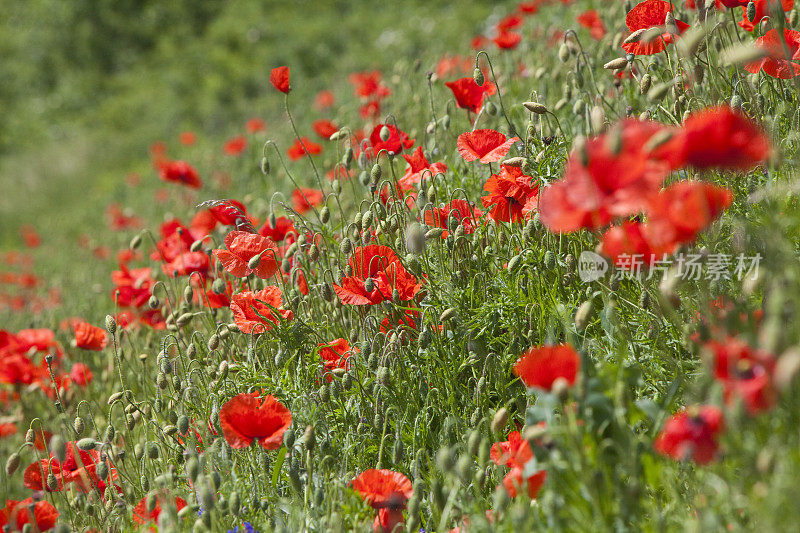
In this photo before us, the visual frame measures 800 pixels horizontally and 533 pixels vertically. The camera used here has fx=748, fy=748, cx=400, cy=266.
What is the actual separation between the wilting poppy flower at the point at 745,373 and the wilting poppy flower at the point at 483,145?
1.24 meters

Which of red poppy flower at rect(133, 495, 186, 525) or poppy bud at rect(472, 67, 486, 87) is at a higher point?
poppy bud at rect(472, 67, 486, 87)

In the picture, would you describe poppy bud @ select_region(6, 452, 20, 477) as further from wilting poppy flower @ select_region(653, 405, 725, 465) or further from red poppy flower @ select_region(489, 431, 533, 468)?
wilting poppy flower @ select_region(653, 405, 725, 465)

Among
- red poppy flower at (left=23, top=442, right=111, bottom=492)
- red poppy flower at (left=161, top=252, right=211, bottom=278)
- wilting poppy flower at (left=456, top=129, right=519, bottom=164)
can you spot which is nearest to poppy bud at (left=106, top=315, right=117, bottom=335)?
red poppy flower at (left=23, top=442, right=111, bottom=492)

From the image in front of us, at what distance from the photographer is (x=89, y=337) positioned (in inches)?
121

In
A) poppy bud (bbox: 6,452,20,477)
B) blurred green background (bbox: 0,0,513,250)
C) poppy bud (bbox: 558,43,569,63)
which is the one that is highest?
poppy bud (bbox: 558,43,569,63)

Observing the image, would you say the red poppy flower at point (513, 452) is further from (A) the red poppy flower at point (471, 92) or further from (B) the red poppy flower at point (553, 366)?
(A) the red poppy flower at point (471, 92)

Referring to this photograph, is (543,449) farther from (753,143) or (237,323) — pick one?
(237,323)

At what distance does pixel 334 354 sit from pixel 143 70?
43.6 feet

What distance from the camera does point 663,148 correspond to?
1.32 m

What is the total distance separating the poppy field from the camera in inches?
53.0

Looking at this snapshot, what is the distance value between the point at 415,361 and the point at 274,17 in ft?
34.9

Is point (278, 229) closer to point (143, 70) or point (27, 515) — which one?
point (27, 515)

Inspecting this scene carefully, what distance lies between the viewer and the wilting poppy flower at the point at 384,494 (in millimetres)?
1769

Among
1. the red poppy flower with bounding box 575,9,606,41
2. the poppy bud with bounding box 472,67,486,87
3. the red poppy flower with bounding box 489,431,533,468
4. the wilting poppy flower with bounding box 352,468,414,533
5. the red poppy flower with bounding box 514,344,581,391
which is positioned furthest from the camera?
the red poppy flower with bounding box 575,9,606,41
